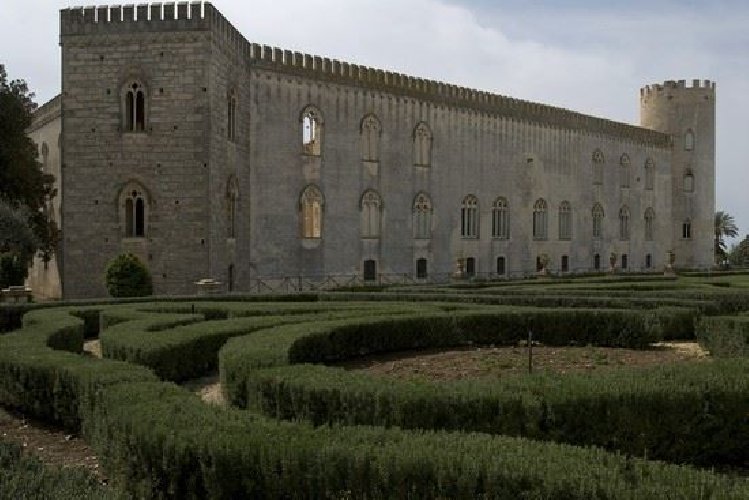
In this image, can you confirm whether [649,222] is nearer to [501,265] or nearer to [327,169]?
[501,265]

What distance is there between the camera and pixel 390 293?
780 inches

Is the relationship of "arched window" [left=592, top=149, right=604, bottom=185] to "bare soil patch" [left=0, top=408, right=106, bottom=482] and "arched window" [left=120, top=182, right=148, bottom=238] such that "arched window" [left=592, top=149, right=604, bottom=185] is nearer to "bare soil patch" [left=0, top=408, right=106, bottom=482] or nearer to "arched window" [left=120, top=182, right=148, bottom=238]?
"arched window" [left=120, top=182, right=148, bottom=238]

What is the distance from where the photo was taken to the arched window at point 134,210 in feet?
82.1

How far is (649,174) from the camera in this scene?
2040 inches

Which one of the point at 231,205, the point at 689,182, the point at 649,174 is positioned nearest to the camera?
the point at 231,205

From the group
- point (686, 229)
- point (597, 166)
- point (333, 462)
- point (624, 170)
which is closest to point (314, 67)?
point (597, 166)

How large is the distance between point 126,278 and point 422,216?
645 inches

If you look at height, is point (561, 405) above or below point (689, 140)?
below

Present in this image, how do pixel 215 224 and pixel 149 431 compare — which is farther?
pixel 215 224

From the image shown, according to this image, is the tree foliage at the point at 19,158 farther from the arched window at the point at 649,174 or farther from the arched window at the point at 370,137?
the arched window at the point at 649,174

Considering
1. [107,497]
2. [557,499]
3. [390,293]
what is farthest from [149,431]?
[390,293]

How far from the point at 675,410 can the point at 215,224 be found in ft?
65.4

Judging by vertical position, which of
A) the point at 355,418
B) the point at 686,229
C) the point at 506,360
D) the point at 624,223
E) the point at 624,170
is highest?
the point at 624,170

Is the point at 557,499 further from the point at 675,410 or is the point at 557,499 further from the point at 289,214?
the point at 289,214
